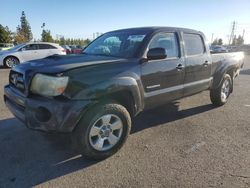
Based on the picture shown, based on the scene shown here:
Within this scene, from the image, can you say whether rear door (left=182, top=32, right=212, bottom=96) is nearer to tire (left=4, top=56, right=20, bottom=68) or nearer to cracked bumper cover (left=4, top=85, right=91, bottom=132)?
cracked bumper cover (left=4, top=85, right=91, bottom=132)

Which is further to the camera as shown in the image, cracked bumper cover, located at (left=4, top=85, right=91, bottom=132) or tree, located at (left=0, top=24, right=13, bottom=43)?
tree, located at (left=0, top=24, right=13, bottom=43)

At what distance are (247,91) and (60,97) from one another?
6.88 meters

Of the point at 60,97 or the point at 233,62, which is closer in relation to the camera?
the point at 60,97

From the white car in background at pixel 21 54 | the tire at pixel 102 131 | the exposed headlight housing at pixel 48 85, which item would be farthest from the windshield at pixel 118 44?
the white car in background at pixel 21 54

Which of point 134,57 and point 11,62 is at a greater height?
point 134,57

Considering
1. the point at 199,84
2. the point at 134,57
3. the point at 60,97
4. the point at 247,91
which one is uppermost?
the point at 134,57

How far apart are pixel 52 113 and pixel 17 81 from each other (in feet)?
3.42

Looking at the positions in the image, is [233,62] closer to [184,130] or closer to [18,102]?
[184,130]

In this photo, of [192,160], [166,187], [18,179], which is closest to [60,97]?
[18,179]

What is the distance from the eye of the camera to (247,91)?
8.06m

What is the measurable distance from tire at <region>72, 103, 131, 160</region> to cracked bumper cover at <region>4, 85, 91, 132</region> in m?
0.16

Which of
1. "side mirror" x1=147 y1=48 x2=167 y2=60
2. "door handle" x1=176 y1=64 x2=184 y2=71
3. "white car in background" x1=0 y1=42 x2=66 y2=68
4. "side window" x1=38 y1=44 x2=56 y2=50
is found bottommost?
"white car in background" x1=0 y1=42 x2=66 y2=68

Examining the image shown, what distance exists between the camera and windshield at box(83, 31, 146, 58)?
404cm

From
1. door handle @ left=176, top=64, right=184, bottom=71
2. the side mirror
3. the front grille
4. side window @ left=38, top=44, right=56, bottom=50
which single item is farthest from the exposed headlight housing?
side window @ left=38, top=44, right=56, bottom=50
